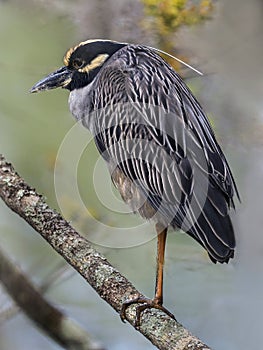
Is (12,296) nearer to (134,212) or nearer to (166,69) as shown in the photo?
(134,212)

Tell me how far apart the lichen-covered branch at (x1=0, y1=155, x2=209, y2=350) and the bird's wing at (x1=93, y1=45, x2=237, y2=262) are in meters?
0.26

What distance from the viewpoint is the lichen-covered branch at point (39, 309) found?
3.61 metres

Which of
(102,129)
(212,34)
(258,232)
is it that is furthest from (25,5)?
(258,232)

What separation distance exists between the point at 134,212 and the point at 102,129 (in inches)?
11.9

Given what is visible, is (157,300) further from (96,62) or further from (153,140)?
(96,62)

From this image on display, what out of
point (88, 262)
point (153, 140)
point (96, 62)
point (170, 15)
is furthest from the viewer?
point (170, 15)

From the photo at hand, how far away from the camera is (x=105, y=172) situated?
3.73m

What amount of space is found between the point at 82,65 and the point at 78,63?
18mm

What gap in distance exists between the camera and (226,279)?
4.32 meters

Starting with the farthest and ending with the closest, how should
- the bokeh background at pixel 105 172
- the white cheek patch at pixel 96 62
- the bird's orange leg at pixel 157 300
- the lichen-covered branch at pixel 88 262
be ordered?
the bokeh background at pixel 105 172, the white cheek patch at pixel 96 62, the bird's orange leg at pixel 157 300, the lichen-covered branch at pixel 88 262

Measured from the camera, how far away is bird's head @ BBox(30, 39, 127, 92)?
3.32 metres

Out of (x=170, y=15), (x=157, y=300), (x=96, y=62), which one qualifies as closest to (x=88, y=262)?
(x=157, y=300)

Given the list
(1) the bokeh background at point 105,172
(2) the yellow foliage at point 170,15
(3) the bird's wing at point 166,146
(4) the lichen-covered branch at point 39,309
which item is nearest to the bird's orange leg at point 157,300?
(3) the bird's wing at point 166,146

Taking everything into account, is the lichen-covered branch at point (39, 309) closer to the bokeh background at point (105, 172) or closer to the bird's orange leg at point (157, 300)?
the bokeh background at point (105, 172)
